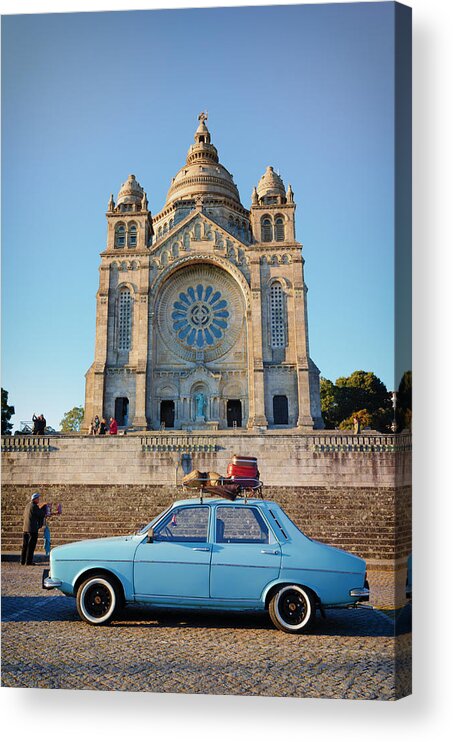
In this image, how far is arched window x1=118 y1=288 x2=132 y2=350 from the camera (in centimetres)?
3434

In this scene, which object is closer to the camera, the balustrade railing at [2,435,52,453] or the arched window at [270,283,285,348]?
the balustrade railing at [2,435,52,453]

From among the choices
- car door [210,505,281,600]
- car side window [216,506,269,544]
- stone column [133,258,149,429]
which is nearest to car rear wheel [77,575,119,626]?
car door [210,505,281,600]

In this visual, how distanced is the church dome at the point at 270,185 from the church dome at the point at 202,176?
15.5 ft

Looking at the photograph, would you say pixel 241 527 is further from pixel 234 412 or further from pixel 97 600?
pixel 234 412

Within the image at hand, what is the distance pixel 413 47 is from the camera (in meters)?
8.66

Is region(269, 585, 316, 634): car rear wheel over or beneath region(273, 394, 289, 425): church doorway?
beneath

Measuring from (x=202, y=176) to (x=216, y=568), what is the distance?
4033cm

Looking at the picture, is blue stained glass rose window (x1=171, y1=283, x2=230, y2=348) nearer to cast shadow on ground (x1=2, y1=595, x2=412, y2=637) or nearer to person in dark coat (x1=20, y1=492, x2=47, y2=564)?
person in dark coat (x1=20, y1=492, x2=47, y2=564)

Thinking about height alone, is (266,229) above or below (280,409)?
above

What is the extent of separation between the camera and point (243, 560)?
771 cm

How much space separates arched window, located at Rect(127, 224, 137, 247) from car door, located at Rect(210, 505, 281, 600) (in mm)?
30445

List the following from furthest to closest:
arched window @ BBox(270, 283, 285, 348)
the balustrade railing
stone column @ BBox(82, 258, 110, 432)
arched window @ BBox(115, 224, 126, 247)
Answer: arched window @ BBox(115, 224, 126, 247)
arched window @ BBox(270, 283, 285, 348)
stone column @ BBox(82, 258, 110, 432)
the balustrade railing

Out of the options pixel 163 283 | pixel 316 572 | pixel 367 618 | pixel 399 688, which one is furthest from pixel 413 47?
pixel 163 283

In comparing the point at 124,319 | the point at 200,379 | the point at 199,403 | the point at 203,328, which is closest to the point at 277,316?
the point at 203,328
